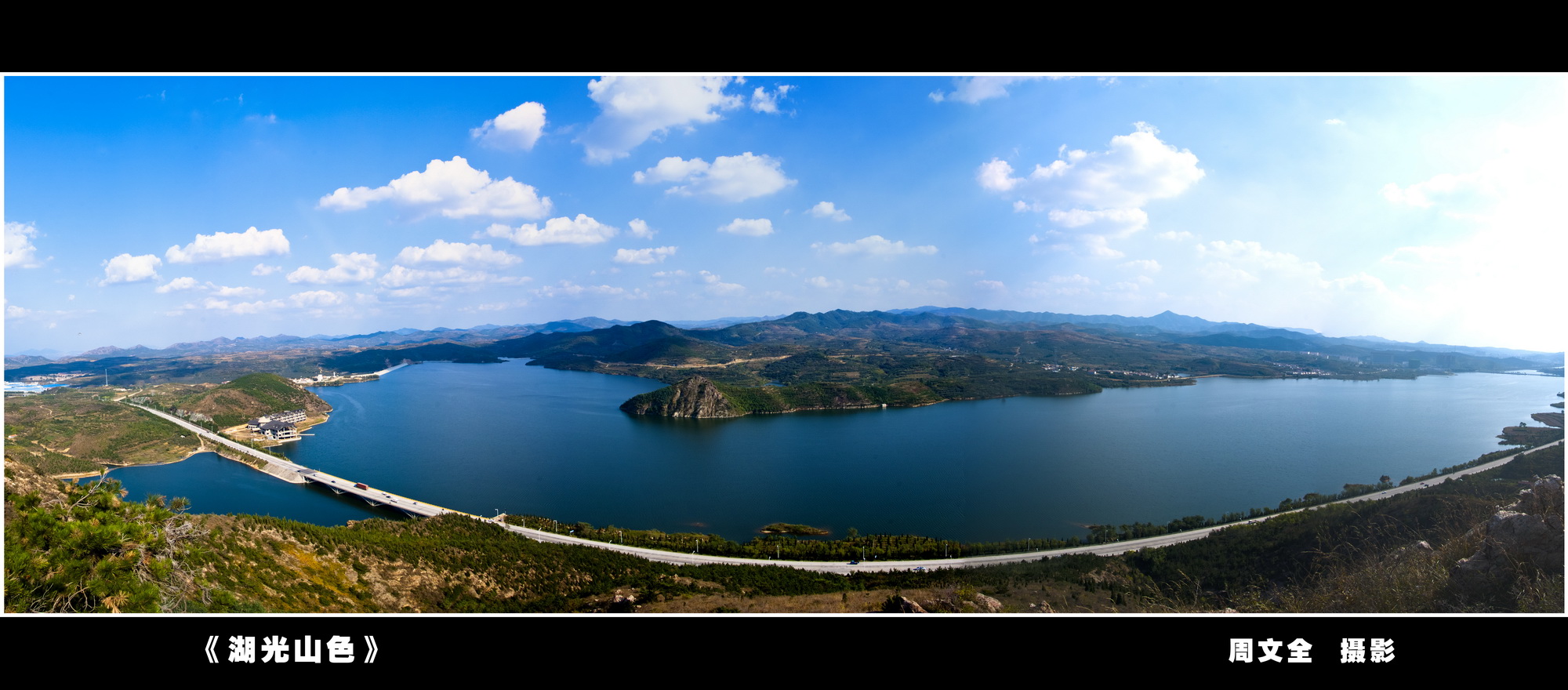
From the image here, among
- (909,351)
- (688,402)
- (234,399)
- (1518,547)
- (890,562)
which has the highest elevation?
(909,351)

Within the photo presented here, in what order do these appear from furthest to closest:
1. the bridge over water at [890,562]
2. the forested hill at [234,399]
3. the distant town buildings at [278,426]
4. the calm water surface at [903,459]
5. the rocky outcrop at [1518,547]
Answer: the forested hill at [234,399] < the distant town buildings at [278,426] < the calm water surface at [903,459] < the bridge over water at [890,562] < the rocky outcrop at [1518,547]

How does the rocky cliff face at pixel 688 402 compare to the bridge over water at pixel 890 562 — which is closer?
the bridge over water at pixel 890 562

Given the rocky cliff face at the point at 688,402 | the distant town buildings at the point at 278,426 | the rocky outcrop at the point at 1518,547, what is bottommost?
the distant town buildings at the point at 278,426

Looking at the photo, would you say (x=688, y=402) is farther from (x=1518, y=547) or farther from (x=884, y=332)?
(x=884, y=332)

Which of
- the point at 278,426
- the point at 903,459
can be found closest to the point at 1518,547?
the point at 903,459

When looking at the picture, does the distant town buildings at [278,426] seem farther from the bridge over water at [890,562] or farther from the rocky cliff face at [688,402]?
the bridge over water at [890,562]

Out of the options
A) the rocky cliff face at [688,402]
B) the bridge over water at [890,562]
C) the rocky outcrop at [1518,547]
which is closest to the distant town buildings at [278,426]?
the rocky cliff face at [688,402]
